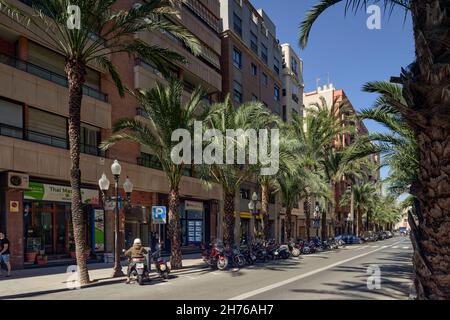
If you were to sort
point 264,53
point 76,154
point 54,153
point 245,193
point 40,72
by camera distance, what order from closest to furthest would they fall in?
point 76,154 < point 54,153 < point 40,72 < point 245,193 < point 264,53

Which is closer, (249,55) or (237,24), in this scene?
(237,24)

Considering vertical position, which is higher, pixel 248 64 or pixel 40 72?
pixel 248 64

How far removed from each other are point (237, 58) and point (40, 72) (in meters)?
22.8

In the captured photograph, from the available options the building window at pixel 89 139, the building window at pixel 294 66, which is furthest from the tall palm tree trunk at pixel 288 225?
the building window at pixel 294 66

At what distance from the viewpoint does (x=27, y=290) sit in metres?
12.4

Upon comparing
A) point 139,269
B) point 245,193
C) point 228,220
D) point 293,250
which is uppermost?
point 245,193

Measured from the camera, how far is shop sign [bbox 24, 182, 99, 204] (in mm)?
18953

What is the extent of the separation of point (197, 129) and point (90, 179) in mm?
6791

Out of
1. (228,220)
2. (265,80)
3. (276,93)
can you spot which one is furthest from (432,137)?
(276,93)

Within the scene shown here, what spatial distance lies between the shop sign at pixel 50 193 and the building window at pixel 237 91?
19711 millimetres

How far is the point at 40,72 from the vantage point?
791 inches

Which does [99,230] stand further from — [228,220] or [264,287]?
[264,287]
